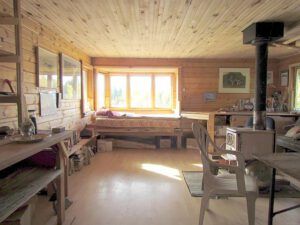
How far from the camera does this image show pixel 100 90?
22.1 ft

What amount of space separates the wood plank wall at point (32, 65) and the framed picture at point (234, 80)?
3.68 meters

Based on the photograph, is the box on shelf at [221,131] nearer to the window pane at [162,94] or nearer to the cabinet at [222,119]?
the cabinet at [222,119]

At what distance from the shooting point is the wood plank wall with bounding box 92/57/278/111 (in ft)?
20.5

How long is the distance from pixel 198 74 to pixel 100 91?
2.64m

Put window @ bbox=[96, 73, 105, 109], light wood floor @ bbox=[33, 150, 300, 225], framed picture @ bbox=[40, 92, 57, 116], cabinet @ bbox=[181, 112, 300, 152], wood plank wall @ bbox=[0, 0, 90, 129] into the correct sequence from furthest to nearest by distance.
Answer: window @ bbox=[96, 73, 105, 109] → cabinet @ bbox=[181, 112, 300, 152] → framed picture @ bbox=[40, 92, 57, 116] → wood plank wall @ bbox=[0, 0, 90, 129] → light wood floor @ bbox=[33, 150, 300, 225]

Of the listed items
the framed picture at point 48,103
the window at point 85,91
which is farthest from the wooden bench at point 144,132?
the framed picture at point 48,103

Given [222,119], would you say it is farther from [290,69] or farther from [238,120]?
[290,69]

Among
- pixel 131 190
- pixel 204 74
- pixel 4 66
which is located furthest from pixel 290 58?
pixel 4 66

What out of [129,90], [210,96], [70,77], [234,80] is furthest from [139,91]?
[70,77]

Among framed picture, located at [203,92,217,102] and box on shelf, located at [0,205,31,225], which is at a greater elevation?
framed picture, located at [203,92,217,102]

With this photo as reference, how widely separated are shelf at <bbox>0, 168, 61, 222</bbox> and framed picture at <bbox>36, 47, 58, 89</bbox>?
1491 mm

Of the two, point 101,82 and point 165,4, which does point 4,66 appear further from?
point 101,82

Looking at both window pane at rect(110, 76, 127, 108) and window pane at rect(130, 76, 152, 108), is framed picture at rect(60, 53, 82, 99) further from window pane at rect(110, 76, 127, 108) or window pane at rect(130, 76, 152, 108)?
window pane at rect(130, 76, 152, 108)

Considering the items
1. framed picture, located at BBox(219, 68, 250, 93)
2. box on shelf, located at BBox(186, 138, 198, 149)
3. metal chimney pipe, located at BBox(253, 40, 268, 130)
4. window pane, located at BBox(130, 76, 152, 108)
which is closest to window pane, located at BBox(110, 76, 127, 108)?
window pane, located at BBox(130, 76, 152, 108)
